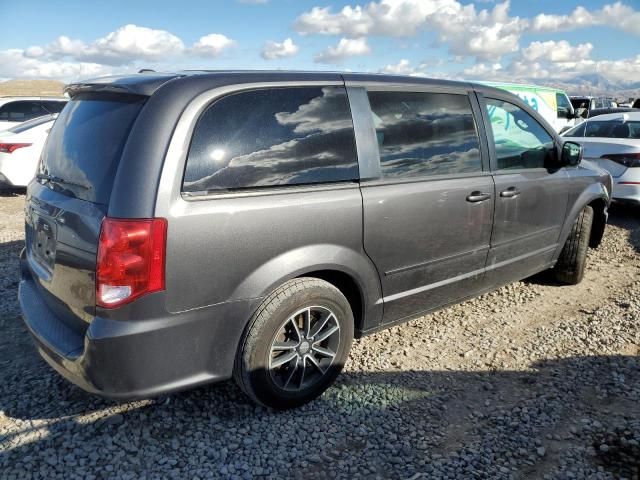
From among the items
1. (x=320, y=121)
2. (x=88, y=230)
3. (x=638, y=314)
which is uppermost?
(x=320, y=121)

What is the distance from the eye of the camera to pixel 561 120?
53.3 feet

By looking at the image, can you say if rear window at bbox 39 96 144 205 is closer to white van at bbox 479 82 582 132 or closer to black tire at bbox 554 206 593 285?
black tire at bbox 554 206 593 285

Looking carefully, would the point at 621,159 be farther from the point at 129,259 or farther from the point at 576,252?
the point at 129,259

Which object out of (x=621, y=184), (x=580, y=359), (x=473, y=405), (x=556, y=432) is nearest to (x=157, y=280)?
(x=473, y=405)

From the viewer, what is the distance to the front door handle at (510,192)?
3649 millimetres

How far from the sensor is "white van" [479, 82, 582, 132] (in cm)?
1393

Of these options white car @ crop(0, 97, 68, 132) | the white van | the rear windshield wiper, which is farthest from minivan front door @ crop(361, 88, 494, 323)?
the white van

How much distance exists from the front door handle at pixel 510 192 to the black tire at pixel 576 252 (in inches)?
49.1

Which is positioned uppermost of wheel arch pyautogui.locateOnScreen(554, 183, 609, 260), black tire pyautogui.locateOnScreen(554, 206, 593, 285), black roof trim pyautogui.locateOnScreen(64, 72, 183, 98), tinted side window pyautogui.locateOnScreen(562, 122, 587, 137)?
black roof trim pyautogui.locateOnScreen(64, 72, 183, 98)

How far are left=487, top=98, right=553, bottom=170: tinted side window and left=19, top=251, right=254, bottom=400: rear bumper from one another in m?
2.36

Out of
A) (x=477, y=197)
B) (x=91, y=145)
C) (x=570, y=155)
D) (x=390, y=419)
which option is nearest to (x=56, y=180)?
(x=91, y=145)

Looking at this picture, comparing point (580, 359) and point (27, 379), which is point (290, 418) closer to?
point (27, 379)

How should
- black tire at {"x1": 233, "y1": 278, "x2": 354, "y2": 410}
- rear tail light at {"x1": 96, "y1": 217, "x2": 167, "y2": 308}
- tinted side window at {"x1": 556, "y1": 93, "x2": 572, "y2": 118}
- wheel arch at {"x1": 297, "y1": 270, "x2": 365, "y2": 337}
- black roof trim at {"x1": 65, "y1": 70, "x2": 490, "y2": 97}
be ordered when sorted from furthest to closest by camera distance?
1. tinted side window at {"x1": 556, "y1": 93, "x2": 572, "y2": 118}
2. wheel arch at {"x1": 297, "y1": 270, "x2": 365, "y2": 337}
3. black tire at {"x1": 233, "y1": 278, "x2": 354, "y2": 410}
4. black roof trim at {"x1": 65, "y1": 70, "x2": 490, "y2": 97}
5. rear tail light at {"x1": 96, "y1": 217, "x2": 167, "y2": 308}

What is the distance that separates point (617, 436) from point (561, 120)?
15684mm
